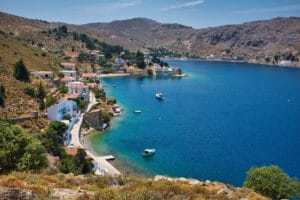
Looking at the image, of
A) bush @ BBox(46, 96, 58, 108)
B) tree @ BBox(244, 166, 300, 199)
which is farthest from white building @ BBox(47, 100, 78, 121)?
tree @ BBox(244, 166, 300, 199)

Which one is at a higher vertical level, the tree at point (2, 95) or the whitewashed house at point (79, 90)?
the tree at point (2, 95)

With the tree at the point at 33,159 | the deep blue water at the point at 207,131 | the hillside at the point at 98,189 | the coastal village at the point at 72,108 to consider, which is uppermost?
the hillside at the point at 98,189

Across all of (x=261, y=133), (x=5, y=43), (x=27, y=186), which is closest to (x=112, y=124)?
(x=261, y=133)

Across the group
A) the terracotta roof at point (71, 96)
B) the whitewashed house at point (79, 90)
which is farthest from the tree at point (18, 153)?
the whitewashed house at point (79, 90)

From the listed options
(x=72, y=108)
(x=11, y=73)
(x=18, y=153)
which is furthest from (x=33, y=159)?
(x=11, y=73)

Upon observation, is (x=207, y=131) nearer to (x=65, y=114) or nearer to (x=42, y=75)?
(x=65, y=114)

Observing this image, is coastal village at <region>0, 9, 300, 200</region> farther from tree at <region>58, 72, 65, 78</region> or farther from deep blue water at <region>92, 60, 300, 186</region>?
deep blue water at <region>92, 60, 300, 186</region>

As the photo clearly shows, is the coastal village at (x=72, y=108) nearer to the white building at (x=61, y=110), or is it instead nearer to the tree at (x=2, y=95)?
the white building at (x=61, y=110)

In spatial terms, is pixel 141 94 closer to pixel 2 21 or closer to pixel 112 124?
pixel 112 124
